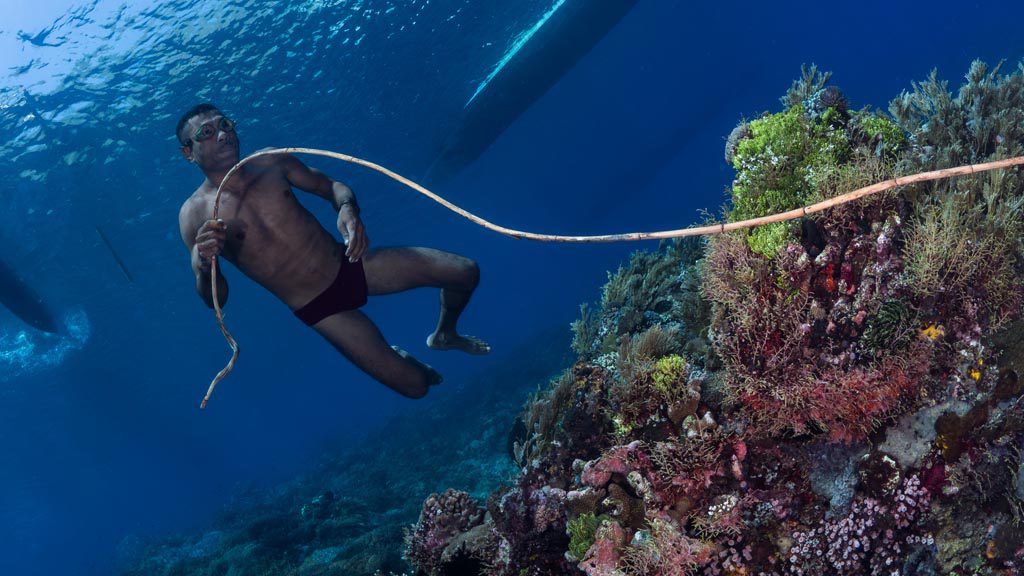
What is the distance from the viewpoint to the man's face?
178 inches

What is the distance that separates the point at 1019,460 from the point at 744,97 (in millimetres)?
62001

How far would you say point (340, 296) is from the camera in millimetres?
5078

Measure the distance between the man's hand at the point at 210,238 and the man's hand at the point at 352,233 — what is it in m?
0.92

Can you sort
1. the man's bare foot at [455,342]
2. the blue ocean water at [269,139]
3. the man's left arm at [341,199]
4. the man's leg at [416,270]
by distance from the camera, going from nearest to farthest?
the man's left arm at [341,199] → the man's leg at [416,270] → the man's bare foot at [455,342] → the blue ocean water at [269,139]

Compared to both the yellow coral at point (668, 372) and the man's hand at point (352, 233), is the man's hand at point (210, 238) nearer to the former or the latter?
the man's hand at point (352, 233)

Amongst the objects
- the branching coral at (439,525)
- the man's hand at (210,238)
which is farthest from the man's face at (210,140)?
the branching coral at (439,525)

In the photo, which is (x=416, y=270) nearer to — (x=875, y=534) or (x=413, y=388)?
(x=413, y=388)

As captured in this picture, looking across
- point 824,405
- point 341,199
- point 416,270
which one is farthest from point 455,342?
point 824,405

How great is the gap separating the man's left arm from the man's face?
1.84ft

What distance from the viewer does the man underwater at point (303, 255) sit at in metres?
4.58

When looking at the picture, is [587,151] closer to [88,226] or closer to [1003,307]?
[88,226]

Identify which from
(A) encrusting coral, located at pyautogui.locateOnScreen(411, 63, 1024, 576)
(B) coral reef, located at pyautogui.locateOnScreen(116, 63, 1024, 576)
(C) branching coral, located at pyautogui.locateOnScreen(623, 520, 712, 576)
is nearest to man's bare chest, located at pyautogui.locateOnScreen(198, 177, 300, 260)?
(B) coral reef, located at pyautogui.locateOnScreen(116, 63, 1024, 576)

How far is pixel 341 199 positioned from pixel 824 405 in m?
4.07

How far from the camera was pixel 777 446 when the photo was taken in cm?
302
